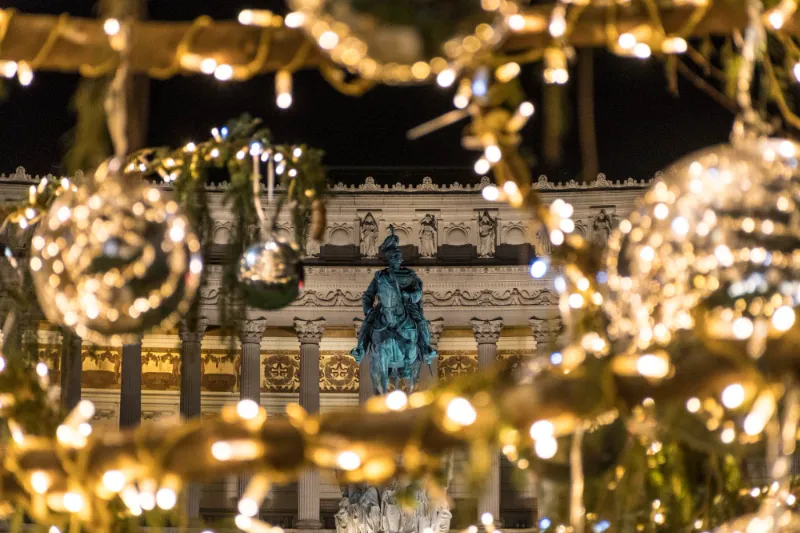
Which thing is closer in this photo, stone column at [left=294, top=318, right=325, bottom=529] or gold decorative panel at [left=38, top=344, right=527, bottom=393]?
stone column at [left=294, top=318, right=325, bottom=529]

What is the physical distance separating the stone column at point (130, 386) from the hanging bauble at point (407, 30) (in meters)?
31.9

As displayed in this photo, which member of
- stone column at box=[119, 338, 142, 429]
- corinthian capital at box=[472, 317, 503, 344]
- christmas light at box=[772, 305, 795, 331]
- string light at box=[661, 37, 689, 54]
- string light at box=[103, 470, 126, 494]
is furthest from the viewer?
corinthian capital at box=[472, 317, 503, 344]

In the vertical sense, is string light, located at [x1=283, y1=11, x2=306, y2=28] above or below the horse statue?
below

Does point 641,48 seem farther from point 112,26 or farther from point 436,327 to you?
point 436,327

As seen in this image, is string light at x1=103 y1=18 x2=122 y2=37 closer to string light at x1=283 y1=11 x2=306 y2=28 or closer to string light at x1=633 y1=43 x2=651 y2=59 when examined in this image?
string light at x1=283 y1=11 x2=306 y2=28

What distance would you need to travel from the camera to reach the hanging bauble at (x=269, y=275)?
19.6ft

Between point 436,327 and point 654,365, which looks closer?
point 654,365

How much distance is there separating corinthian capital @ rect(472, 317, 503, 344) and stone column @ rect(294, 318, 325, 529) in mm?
3956

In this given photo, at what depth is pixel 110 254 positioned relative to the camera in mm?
4008

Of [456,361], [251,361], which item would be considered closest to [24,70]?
[251,361]

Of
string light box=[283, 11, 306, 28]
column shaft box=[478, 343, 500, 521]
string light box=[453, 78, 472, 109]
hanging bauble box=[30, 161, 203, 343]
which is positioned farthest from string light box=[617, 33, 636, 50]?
column shaft box=[478, 343, 500, 521]

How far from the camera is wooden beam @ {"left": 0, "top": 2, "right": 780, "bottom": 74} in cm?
429

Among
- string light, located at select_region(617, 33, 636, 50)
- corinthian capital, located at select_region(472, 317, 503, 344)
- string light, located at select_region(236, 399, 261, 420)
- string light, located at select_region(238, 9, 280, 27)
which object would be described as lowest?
string light, located at select_region(236, 399, 261, 420)

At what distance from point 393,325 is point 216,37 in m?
20.2
